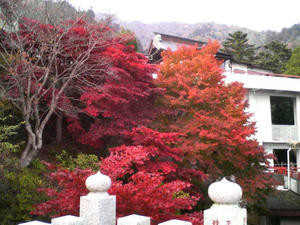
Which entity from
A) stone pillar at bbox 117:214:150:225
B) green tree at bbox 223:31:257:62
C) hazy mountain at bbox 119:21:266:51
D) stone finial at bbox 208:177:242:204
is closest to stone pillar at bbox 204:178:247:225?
stone finial at bbox 208:177:242:204

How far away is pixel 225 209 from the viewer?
4.00m

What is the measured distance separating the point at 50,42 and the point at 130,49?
3.46 meters

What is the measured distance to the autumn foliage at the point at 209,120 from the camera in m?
11.4

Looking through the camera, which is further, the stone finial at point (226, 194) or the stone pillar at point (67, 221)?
the stone pillar at point (67, 221)

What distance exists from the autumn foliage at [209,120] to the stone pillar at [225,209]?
6.66 m

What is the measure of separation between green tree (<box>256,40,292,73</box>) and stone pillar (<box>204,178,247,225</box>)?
139 feet

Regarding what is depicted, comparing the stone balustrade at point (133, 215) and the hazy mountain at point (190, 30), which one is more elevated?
the hazy mountain at point (190, 30)

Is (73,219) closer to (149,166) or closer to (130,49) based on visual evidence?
(149,166)

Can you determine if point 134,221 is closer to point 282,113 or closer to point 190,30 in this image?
point 282,113

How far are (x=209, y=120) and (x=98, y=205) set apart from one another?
24.0ft

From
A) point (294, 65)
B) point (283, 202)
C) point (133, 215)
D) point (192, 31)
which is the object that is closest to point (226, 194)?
point (133, 215)

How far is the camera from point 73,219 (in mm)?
4496

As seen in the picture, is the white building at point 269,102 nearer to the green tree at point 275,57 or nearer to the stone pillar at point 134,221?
the stone pillar at point 134,221

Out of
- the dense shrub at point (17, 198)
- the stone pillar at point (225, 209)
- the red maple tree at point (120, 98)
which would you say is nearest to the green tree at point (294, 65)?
the red maple tree at point (120, 98)
